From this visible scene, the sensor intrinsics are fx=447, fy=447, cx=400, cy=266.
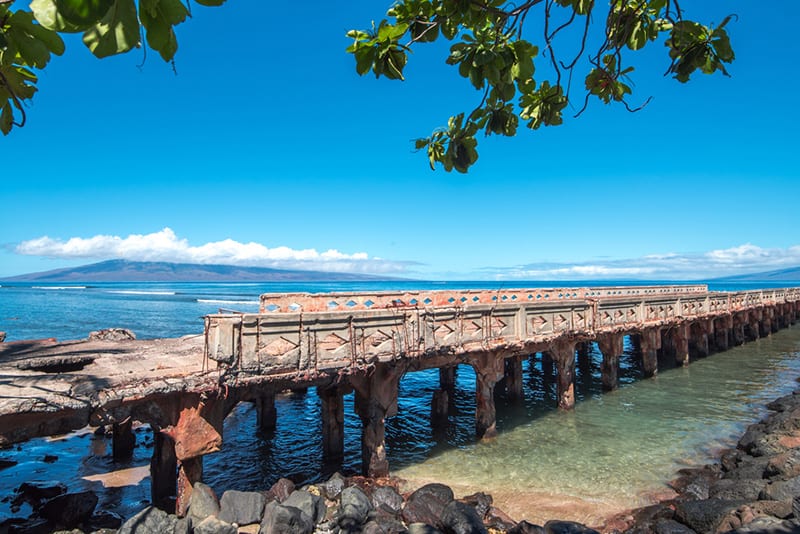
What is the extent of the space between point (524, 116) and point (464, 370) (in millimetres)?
26803

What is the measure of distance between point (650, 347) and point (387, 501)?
18153 millimetres

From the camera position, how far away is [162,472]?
10836mm

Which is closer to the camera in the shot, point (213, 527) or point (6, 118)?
point (6, 118)

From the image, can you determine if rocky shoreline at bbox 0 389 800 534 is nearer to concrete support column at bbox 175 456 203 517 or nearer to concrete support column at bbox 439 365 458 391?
concrete support column at bbox 175 456 203 517

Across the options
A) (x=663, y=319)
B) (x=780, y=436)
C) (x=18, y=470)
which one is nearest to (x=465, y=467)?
(x=780, y=436)

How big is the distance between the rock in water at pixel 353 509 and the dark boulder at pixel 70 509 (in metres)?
5.53

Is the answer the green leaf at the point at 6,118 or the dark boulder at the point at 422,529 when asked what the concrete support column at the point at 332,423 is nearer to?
the dark boulder at the point at 422,529

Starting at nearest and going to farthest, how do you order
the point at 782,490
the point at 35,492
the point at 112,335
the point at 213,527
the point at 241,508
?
the point at 213,527 → the point at 782,490 → the point at 241,508 → the point at 35,492 → the point at 112,335

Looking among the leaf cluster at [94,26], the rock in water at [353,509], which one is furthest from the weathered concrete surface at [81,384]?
the leaf cluster at [94,26]

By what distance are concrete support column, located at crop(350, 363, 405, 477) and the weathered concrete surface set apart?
4.15 m

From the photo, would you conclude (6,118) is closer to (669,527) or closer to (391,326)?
(391,326)

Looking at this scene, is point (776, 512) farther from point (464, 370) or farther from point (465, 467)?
point (464, 370)

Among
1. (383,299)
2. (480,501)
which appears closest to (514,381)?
(383,299)

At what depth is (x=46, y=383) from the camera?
8773 millimetres
